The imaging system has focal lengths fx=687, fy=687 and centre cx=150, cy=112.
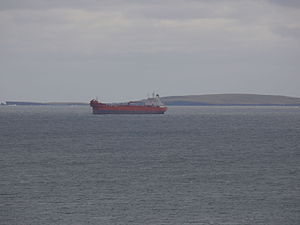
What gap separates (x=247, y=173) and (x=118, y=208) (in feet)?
65.1

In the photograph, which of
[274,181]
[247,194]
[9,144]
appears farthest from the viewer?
[9,144]

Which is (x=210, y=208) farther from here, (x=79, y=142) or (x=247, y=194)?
(x=79, y=142)

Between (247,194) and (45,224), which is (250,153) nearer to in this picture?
(247,194)

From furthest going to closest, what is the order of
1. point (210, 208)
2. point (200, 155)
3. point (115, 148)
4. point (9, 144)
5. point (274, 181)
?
point (9, 144) → point (115, 148) → point (200, 155) → point (274, 181) → point (210, 208)

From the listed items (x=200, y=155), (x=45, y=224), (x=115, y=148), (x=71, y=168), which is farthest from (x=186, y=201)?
(x=115, y=148)

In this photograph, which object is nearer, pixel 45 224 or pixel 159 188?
pixel 45 224

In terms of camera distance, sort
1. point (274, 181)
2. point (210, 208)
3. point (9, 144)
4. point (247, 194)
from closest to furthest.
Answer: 1. point (210, 208)
2. point (247, 194)
3. point (274, 181)
4. point (9, 144)

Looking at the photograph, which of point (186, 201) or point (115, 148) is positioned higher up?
point (115, 148)

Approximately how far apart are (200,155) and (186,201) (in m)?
31.6

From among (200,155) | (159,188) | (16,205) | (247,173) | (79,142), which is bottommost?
(16,205)

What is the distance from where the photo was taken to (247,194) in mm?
49031

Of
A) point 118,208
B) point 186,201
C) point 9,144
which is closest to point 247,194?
point 186,201

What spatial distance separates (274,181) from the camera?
5538 cm

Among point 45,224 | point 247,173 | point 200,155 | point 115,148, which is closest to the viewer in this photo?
point 45,224
